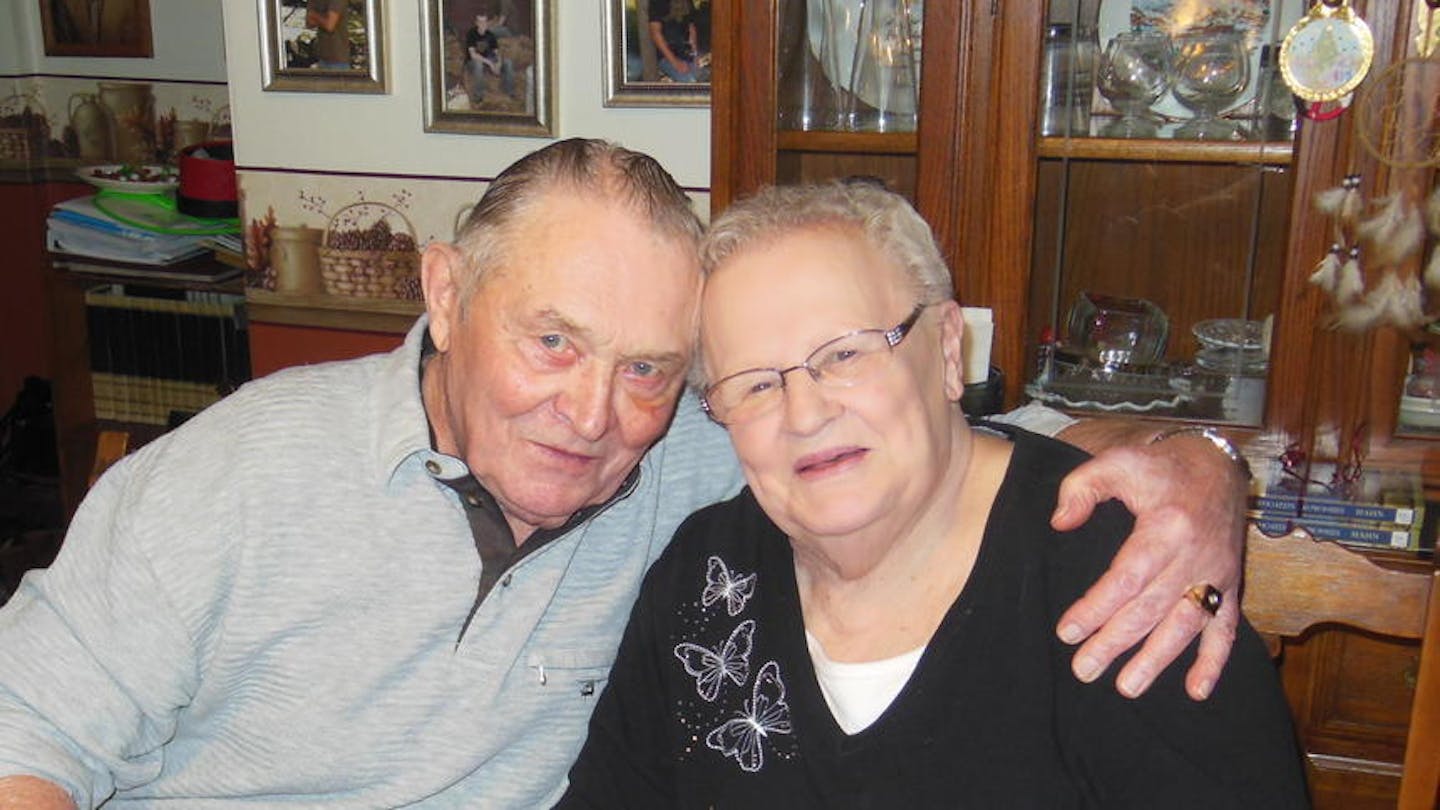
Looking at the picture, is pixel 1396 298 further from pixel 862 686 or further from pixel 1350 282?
pixel 862 686

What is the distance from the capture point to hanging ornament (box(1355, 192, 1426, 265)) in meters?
1.67

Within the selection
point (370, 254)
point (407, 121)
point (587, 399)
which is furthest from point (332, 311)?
point (587, 399)

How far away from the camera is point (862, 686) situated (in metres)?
1.27

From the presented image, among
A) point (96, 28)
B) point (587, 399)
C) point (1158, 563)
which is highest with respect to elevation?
point (96, 28)

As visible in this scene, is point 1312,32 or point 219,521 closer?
point 219,521

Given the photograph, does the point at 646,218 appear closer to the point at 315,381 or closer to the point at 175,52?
the point at 315,381

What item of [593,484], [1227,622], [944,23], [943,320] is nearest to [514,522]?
[593,484]

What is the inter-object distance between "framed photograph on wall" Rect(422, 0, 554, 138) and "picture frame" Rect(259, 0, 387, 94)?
0.42ft

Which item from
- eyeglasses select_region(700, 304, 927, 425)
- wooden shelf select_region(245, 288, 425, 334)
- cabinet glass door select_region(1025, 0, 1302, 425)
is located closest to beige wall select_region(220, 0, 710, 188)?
wooden shelf select_region(245, 288, 425, 334)

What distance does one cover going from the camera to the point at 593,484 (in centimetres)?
138

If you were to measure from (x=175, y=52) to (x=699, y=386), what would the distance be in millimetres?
3327

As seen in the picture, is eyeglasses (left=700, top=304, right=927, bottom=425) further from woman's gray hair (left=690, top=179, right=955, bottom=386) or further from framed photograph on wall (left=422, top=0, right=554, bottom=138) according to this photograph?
framed photograph on wall (left=422, top=0, right=554, bottom=138)

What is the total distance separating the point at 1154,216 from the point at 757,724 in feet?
3.48

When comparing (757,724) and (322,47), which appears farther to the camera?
(322,47)
